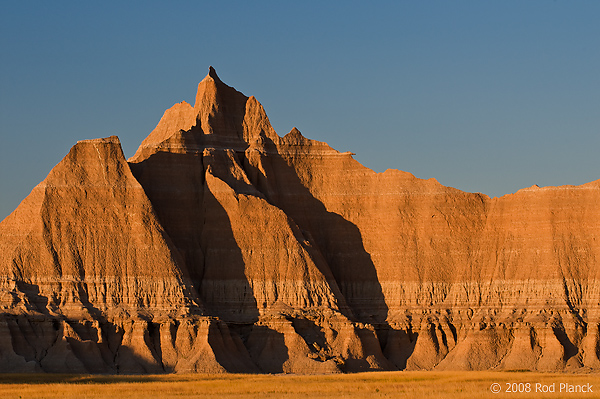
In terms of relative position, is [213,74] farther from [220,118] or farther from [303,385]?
[303,385]

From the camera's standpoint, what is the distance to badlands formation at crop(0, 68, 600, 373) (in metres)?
111

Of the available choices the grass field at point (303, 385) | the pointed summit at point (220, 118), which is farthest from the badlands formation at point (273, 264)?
the grass field at point (303, 385)

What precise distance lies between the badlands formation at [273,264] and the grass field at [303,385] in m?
7.90

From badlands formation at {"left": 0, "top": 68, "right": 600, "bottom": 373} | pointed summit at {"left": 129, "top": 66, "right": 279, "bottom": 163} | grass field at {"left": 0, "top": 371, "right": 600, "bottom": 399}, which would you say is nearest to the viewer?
grass field at {"left": 0, "top": 371, "right": 600, "bottom": 399}

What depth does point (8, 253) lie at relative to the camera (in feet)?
378

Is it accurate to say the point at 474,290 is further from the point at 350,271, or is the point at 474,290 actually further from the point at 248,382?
the point at 248,382

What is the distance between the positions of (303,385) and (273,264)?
1140 inches

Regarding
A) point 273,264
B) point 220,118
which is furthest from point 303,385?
point 220,118

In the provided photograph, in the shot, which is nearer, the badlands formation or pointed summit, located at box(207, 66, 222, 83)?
the badlands formation

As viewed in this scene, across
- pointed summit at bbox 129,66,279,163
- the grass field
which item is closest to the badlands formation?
pointed summit at bbox 129,66,279,163

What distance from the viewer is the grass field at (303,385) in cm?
8369

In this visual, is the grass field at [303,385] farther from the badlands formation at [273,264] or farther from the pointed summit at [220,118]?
the pointed summit at [220,118]

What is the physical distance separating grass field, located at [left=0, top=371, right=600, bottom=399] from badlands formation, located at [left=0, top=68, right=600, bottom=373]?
7896mm

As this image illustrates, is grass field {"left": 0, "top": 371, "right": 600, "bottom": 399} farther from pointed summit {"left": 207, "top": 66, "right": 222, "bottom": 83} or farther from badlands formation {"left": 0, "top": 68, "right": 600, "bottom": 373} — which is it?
pointed summit {"left": 207, "top": 66, "right": 222, "bottom": 83}
